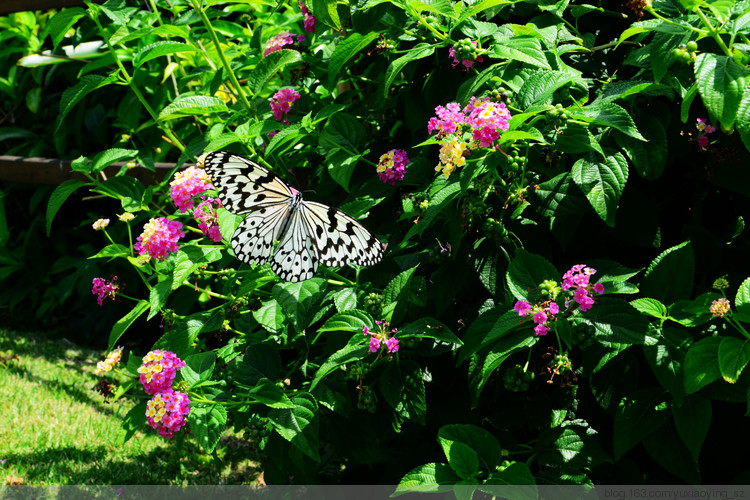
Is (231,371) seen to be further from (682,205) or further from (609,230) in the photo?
(682,205)

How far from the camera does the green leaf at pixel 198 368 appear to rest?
1688 mm

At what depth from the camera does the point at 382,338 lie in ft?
5.11

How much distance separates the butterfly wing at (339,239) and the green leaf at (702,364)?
76 cm

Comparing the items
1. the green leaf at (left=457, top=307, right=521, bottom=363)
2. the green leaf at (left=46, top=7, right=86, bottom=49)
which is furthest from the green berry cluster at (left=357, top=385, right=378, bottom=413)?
the green leaf at (left=46, top=7, right=86, bottom=49)

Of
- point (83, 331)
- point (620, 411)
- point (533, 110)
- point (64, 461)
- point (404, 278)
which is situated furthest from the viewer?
point (83, 331)

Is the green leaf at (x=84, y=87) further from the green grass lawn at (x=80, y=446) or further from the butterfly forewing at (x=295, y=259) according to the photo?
the green grass lawn at (x=80, y=446)

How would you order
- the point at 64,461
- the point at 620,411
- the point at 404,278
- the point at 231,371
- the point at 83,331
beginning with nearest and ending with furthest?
the point at 620,411
the point at 404,278
the point at 231,371
the point at 64,461
the point at 83,331

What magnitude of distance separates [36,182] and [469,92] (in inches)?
146

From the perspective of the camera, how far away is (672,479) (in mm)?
1669

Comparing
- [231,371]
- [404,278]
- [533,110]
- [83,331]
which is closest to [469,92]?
[533,110]

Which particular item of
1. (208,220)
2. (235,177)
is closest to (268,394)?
(208,220)

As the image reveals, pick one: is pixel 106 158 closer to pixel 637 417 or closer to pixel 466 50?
pixel 466 50

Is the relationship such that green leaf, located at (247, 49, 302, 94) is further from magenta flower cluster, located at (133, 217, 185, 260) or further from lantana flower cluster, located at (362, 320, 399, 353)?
lantana flower cluster, located at (362, 320, 399, 353)

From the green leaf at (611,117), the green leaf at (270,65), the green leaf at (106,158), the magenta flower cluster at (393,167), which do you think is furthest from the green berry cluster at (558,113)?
the green leaf at (106,158)
